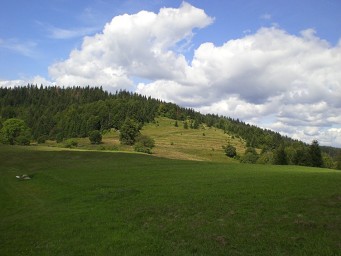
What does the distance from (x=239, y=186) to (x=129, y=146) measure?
436 feet

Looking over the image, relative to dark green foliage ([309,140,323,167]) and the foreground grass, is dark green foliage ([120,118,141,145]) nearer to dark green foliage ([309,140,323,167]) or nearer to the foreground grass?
dark green foliage ([309,140,323,167])

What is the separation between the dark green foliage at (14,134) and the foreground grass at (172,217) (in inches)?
4668

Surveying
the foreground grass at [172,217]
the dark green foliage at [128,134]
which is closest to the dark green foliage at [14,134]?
the dark green foliage at [128,134]

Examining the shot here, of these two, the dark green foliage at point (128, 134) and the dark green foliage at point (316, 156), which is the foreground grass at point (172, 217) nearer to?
the dark green foliage at point (316, 156)

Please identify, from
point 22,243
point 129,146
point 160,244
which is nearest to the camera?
point 160,244

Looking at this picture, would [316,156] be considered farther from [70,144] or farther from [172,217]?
[172,217]

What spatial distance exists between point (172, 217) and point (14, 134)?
15339 cm

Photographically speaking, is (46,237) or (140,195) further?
(140,195)

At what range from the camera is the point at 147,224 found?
24625 mm

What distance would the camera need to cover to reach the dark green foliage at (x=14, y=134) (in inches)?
6132

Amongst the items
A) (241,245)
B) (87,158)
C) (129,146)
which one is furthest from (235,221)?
(129,146)

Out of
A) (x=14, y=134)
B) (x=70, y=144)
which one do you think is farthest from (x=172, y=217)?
(x=14, y=134)

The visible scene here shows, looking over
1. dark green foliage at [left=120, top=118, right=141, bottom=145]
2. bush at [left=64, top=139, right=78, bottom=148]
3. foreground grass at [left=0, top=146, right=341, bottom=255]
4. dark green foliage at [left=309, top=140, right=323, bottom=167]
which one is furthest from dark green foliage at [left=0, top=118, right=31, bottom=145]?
dark green foliage at [left=309, top=140, right=323, bottom=167]

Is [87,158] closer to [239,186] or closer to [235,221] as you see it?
[239,186]
